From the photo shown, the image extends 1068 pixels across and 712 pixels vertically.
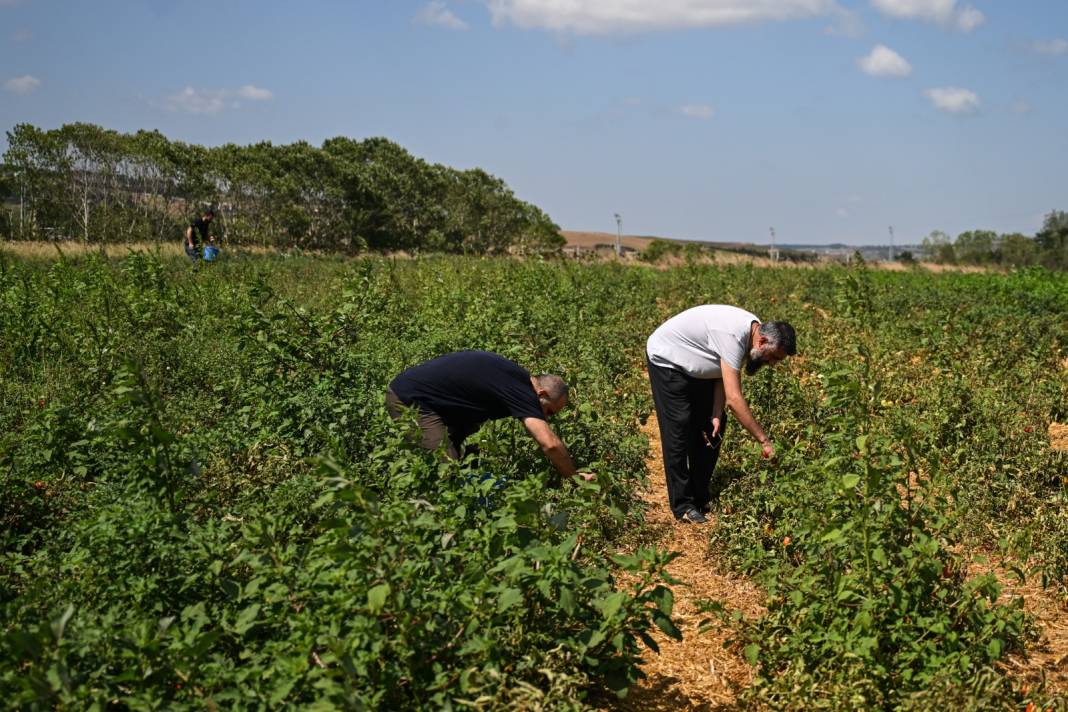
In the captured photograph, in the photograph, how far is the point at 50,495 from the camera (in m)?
4.58

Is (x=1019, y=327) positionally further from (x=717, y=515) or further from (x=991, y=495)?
(x=717, y=515)

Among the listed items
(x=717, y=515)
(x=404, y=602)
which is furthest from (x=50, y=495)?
(x=717, y=515)

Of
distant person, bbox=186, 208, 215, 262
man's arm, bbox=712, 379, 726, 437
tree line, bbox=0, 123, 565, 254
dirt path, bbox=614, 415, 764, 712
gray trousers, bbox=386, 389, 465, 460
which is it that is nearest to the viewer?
dirt path, bbox=614, 415, 764, 712

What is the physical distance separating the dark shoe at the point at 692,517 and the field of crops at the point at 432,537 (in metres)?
0.28

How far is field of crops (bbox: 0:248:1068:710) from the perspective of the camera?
8.73 feet

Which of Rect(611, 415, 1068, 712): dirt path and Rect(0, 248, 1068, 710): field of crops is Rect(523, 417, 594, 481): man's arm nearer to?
Rect(0, 248, 1068, 710): field of crops

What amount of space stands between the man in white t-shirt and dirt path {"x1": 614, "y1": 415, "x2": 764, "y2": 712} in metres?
0.29

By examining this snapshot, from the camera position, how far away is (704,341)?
17.0ft

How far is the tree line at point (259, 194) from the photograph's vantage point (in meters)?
35.6

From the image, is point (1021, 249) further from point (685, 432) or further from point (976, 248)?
point (685, 432)

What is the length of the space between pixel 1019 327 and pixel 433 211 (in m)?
38.1

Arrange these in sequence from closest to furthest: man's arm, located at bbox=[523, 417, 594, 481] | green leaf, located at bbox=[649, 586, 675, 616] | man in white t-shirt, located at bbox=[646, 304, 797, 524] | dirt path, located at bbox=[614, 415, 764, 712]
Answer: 1. green leaf, located at bbox=[649, 586, 675, 616]
2. dirt path, located at bbox=[614, 415, 764, 712]
3. man's arm, located at bbox=[523, 417, 594, 481]
4. man in white t-shirt, located at bbox=[646, 304, 797, 524]

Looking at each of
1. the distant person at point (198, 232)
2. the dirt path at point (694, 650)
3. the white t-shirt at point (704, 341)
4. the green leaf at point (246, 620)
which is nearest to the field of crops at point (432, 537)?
the green leaf at point (246, 620)

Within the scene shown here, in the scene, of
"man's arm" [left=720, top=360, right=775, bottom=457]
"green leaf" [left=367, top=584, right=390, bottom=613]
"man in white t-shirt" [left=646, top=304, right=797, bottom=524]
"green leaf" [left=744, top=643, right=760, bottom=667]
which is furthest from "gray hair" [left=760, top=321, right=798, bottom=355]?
"green leaf" [left=367, top=584, right=390, bottom=613]
